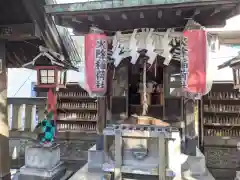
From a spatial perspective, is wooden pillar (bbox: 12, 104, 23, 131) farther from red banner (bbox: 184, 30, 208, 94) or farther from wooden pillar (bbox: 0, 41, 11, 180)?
red banner (bbox: 184, 30, 208, 94)

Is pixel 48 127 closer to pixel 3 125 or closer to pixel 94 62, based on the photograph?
pixel 3 125

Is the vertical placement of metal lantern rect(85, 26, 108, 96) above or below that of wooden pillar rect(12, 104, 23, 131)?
above

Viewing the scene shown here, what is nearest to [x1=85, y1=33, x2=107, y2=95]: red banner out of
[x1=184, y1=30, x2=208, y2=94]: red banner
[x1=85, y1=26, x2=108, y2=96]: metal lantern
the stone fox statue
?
[x1=85, y1=26, x2=108, y2=96]: metal lantern

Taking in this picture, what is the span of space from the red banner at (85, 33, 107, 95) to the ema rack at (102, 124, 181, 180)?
121cm

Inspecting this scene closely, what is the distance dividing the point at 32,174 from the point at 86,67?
3.72 metres

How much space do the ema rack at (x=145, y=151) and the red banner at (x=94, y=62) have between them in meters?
1.21

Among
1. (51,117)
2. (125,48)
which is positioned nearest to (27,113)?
(51,117)

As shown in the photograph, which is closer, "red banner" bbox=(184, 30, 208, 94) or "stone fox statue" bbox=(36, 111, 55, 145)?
"red banner" bbox=(184, 30, 208, 94)

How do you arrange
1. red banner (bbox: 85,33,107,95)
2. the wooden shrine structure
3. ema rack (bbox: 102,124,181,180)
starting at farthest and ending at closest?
1. red banner (bbox: 85,33,107,95)
2. the wooden shrine structure
3. ema rack (bbox: 102,124,181,180)

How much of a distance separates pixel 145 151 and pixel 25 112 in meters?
6.27

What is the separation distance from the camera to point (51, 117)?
666 centimetres

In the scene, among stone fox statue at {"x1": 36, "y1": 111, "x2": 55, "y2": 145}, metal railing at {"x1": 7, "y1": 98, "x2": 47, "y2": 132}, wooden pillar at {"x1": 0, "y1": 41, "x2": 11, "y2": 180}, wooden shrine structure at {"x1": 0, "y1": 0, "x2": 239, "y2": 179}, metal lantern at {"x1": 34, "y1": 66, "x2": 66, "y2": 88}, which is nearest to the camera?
wooden shrine structure at {"x1": 0, "y1": 0, "x2": 239, "y2": 179}

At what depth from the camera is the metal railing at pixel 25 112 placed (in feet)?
30.0

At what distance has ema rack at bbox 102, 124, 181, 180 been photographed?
4.83 m
